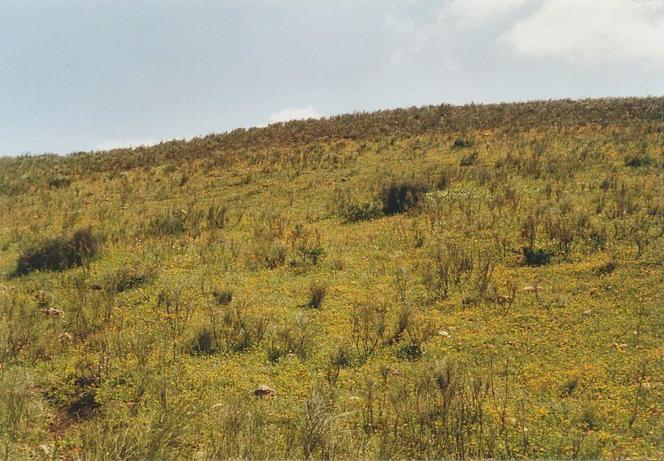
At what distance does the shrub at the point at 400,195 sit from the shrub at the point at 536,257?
4606 mm

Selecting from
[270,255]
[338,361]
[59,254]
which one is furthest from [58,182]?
[338,361]

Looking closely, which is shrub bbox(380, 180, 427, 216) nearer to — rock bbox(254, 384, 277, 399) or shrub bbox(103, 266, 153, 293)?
shrub bbox(103, 266, 153, 293)

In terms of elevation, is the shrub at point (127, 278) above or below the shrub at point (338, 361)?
above

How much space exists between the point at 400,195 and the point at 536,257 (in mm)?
5499

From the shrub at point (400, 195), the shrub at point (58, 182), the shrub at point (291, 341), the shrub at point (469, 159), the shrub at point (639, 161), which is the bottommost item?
the shrub at point (291, 341)

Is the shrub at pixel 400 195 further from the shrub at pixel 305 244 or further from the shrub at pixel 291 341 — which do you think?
the shrub at pixel 291 341

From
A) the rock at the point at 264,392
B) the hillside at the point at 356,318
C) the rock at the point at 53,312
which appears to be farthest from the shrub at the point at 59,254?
the rock at the point at 264,392

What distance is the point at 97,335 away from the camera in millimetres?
7145

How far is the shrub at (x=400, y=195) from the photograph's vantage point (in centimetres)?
1391

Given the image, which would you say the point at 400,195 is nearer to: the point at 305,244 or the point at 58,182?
the point at 305,244

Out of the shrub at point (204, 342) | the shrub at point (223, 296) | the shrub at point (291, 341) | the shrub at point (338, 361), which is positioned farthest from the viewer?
the shrub at point (223, 296)

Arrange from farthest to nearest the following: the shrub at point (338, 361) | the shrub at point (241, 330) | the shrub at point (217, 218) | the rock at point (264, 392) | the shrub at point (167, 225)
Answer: the shrub at point (217, 218), the shrub at point (167, 225), the shrub at point (241, 330), the shrub at point (338, 361), the rock at point (264, 392)

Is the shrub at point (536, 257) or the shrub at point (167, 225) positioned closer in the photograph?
the shrub at point (536, 257)

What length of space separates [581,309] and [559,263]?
1.95m
